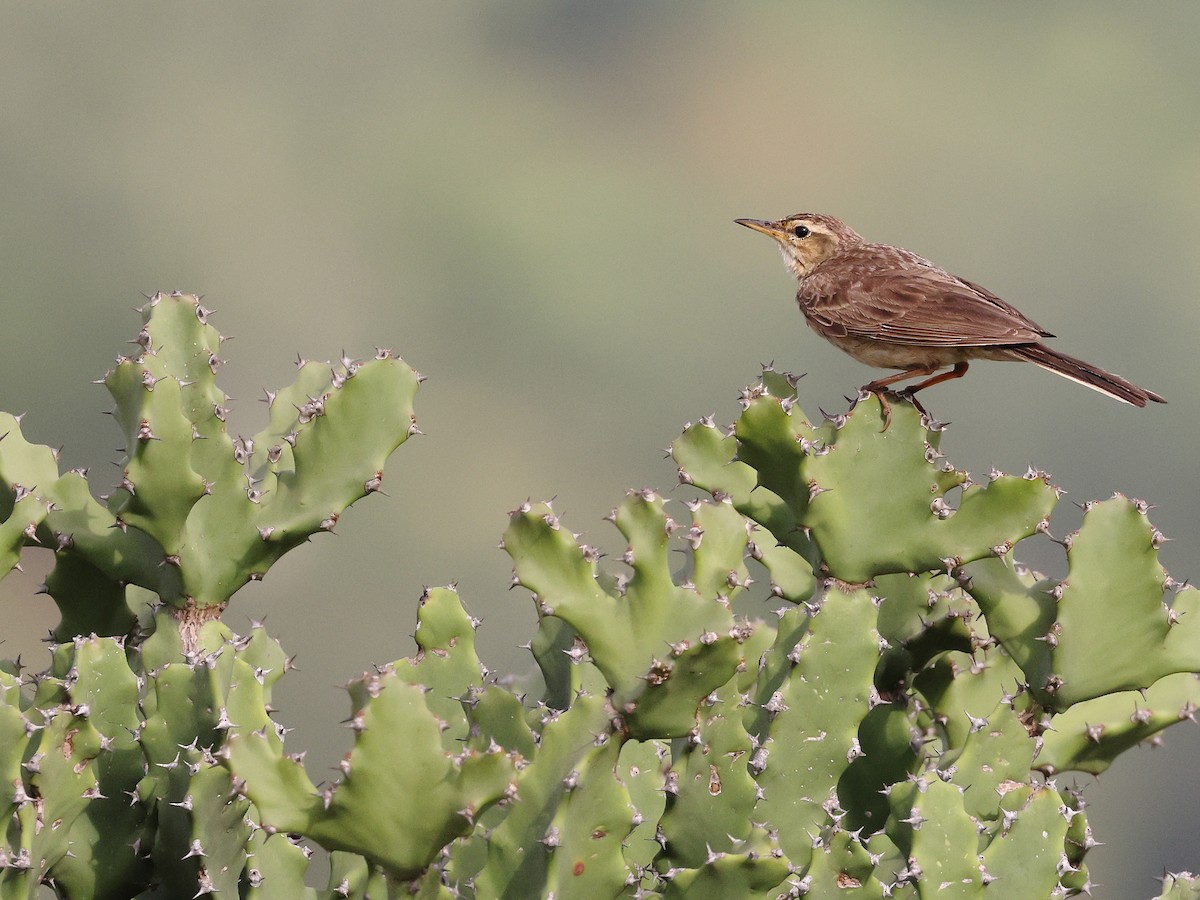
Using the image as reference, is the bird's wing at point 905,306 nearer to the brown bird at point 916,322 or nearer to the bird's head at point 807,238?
the brown bird at point 916,322

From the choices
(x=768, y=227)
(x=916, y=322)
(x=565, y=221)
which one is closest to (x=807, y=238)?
(x=768, y=227)

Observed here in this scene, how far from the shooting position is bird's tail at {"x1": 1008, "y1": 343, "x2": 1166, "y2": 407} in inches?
157

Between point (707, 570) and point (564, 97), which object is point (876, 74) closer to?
point (564, 97)

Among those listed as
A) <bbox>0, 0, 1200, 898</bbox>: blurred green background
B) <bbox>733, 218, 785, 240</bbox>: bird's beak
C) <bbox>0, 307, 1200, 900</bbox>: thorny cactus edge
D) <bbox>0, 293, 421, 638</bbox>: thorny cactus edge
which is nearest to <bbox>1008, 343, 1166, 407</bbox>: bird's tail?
<bbox>0, 307, 1200, 900</bbox>: thorny cactus edge

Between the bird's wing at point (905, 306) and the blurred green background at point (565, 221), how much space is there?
3251 centimetres

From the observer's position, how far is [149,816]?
10.3ft

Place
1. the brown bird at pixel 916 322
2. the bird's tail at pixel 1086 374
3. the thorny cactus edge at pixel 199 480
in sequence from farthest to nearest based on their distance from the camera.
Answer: the brown bird at pixel 916 322
the bird's tail at pixel 1086 374
the thorny cactus edge at pixel 199 480

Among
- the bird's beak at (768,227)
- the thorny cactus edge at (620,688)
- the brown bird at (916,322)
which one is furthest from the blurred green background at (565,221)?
the thorny cactus edge at (620,688)

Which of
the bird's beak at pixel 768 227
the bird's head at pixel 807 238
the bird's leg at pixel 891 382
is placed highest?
the bird's beak at pixel 768 227

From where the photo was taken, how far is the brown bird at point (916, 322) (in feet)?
14.4

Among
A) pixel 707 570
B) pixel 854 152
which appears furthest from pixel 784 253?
pixel 854 152

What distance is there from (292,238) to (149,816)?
7953cm

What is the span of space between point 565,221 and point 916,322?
83.7 m

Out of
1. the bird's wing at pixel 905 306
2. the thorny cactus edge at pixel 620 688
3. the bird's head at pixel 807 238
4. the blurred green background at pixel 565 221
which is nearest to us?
the thorny cactus edge at pixel 620 688
